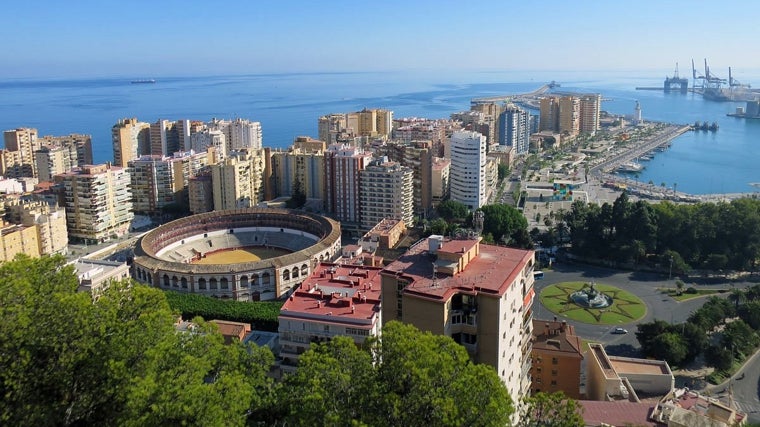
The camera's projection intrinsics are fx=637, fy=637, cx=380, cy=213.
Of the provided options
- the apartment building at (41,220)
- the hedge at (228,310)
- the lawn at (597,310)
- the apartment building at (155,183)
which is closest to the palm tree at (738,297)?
the lawn at (597,310)

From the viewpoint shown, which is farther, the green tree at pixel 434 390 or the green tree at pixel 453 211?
the green tree at pixel 453 211

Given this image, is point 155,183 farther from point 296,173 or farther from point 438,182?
point 438,182

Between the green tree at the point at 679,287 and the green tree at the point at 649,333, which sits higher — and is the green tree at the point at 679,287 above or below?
below

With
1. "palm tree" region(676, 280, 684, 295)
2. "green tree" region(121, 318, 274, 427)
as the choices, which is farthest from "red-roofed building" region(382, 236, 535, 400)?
"palm tree" region(676, 280, 684, 295)

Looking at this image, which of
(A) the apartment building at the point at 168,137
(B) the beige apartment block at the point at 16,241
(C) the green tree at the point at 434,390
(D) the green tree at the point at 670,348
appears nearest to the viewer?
(C) the green tree at the point at 434,390

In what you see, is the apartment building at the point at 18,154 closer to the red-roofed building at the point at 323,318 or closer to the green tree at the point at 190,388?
the red-roofed building at the point at 323,318

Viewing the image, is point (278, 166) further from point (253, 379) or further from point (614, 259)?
point (253, 379)
